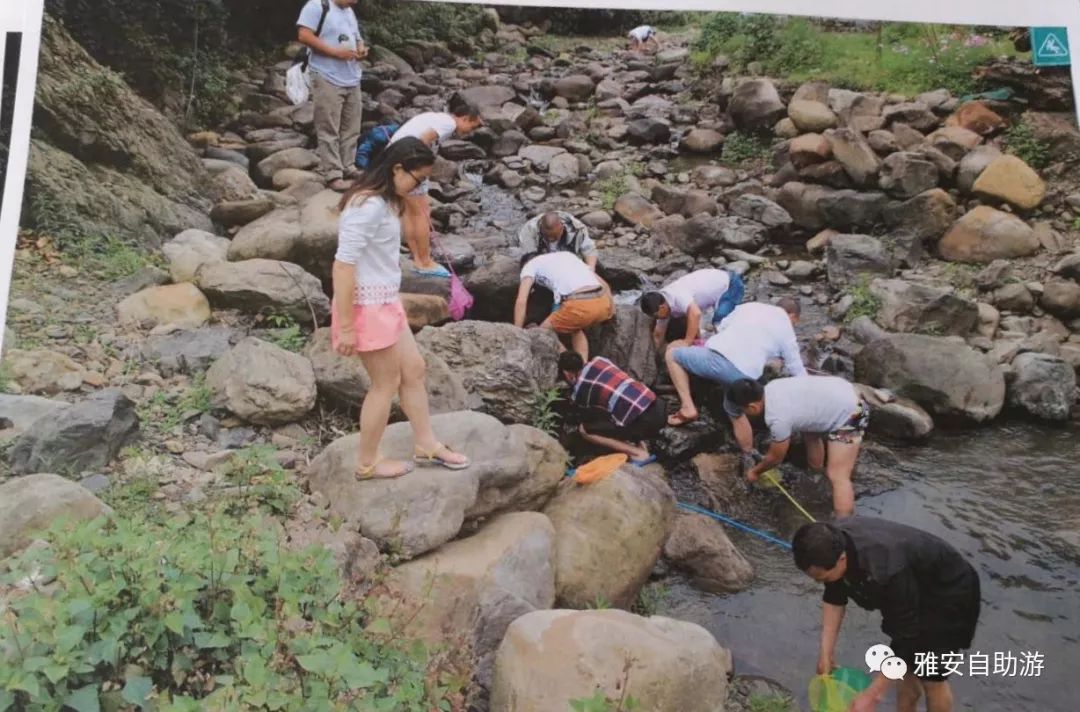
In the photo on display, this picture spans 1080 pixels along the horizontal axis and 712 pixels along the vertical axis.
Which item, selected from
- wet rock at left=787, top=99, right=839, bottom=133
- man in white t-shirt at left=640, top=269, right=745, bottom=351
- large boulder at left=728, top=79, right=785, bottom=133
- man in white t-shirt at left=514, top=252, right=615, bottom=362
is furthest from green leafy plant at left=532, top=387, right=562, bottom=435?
wet rock at left=787, top=99, right=839, bottom=133

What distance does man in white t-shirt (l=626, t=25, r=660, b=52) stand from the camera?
9.52ft

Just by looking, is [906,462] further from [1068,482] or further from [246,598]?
[246,598]

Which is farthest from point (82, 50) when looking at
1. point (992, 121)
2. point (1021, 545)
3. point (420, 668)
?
point (1021, 545)

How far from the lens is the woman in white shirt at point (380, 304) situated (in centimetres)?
215

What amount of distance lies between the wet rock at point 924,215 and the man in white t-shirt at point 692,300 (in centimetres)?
87

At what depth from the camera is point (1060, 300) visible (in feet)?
10.2

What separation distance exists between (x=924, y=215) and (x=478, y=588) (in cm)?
251

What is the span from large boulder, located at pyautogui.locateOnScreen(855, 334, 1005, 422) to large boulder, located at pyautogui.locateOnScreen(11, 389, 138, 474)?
101 inches

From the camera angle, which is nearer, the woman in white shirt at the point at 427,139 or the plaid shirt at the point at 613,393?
the woman in white shirt at the point at 427,139

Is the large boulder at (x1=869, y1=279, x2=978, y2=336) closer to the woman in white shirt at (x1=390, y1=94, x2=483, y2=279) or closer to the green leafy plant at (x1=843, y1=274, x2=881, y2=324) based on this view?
the green leafy plant at (x1=843, y1=274, x2=881, y2=324)

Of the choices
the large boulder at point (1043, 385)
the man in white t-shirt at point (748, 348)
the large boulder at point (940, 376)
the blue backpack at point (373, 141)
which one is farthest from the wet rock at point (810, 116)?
the blue backpack at point (373, 141)

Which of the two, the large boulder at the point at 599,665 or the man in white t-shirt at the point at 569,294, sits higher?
the man in white t-shirt at the point at 569,294

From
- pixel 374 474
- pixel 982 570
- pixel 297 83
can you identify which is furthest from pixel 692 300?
pixel 297 83

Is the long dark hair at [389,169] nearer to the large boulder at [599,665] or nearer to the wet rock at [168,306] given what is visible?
the wet rock at [168,306]
